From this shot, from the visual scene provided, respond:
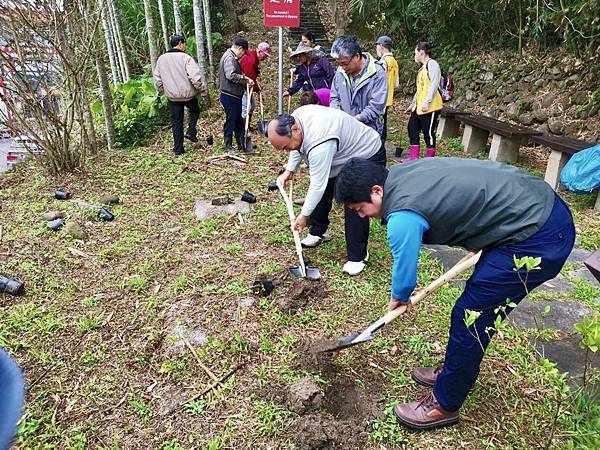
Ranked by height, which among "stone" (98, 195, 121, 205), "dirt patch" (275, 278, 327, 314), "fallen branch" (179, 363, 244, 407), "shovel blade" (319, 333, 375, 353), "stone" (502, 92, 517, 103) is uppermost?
"stone" (502, 92, 517, 103)

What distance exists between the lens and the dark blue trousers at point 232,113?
6754 millimetres

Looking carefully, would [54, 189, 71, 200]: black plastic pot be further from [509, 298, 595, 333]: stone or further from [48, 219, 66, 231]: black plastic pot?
[509, 298, 595, 333]: stone

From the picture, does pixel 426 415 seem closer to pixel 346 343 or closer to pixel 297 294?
pixel 346 343

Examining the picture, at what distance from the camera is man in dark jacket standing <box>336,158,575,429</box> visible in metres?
1.94

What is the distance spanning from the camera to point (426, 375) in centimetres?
262

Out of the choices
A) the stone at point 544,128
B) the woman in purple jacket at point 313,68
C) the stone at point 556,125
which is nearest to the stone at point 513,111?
the stone at point 544,128

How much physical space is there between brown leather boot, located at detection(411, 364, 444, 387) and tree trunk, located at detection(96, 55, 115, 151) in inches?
240

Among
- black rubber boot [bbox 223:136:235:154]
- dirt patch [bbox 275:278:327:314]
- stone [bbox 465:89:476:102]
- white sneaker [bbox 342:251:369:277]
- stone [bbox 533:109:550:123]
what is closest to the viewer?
dirt patch [bbox 275:278:327:314]

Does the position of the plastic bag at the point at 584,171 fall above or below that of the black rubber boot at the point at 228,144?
above

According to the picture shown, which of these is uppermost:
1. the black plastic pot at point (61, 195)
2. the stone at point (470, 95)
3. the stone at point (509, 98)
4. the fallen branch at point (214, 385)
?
the stone at point (509, 98)

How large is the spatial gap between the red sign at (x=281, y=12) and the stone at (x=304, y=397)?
18.3 feet

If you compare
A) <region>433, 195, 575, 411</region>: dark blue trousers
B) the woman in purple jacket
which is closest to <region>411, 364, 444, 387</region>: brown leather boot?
<region>433, 195, 575, 411</region>: dark blue trousers

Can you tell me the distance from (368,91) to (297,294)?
1.99 metres

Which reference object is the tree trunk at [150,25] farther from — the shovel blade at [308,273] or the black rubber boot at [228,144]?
the shovel blade at [308,273]
